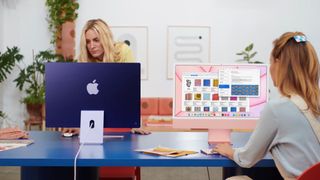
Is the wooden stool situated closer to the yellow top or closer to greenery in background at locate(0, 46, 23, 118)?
greenery in background at locate(0, 46, 23, 118)

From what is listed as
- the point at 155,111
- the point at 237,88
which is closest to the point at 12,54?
the point at 155,111

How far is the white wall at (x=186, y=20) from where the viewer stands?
6770 mm

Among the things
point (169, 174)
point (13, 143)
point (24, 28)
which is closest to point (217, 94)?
point (13, 143)

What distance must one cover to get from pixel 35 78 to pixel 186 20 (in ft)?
9.05

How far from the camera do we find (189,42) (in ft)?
22.1

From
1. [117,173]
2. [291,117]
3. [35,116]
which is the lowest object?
[117,173]

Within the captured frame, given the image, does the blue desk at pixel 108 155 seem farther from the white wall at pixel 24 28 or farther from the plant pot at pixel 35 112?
the white wall at pixel 24 28

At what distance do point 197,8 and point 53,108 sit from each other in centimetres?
496

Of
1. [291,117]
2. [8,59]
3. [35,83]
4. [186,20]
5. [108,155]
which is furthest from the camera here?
[186,20]

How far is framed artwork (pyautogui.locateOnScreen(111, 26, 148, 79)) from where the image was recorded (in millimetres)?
6746

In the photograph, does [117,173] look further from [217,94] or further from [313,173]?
[313,173]

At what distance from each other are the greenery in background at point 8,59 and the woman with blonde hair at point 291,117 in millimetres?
5412

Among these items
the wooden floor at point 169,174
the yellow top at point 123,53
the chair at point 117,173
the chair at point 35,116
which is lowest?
the wooden floor at point 169,174

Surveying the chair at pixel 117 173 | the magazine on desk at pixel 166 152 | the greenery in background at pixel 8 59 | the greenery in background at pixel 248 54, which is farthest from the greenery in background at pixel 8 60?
the magazine on desk at pixel 166 152
